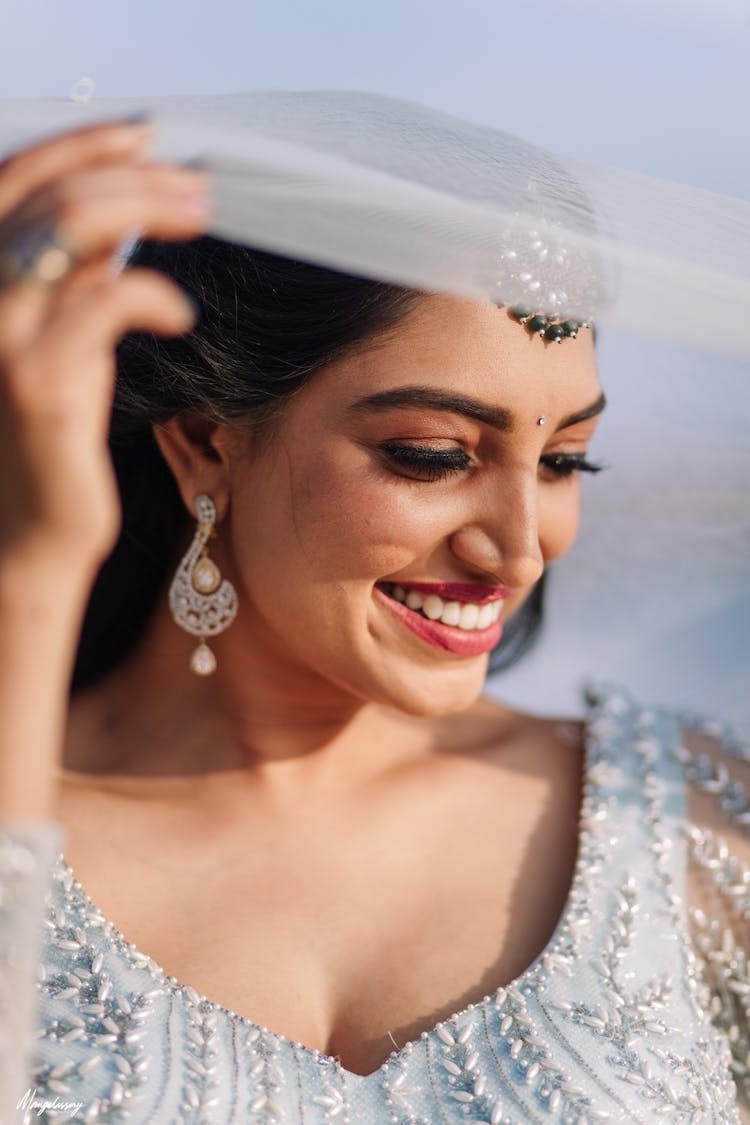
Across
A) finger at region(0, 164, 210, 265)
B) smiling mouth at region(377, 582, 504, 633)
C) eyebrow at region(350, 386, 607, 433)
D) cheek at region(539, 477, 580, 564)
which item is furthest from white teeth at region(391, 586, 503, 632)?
finger at region(0, 164, 210, 265)

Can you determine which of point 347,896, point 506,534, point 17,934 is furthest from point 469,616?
point 17,934

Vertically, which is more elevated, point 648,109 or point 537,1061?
point 648,109

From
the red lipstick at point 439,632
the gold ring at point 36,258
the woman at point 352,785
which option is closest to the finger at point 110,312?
the gold ring at point 36,258

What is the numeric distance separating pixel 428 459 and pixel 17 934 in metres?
0.80

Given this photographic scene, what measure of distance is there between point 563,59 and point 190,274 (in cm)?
60

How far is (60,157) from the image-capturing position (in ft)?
3.45

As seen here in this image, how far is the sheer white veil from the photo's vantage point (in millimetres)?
1274

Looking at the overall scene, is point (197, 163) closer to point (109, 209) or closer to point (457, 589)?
point (109, 209)

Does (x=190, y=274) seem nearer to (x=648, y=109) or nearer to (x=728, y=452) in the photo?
(x=648, y=109)

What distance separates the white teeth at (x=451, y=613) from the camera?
1.75 metres

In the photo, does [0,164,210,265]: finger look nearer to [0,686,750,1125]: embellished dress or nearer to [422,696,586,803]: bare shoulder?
[0,686,750,1125]: embellished dress

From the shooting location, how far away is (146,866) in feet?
6.01

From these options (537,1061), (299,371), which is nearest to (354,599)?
(299,371)

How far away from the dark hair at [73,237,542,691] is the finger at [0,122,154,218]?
0.61 metres
